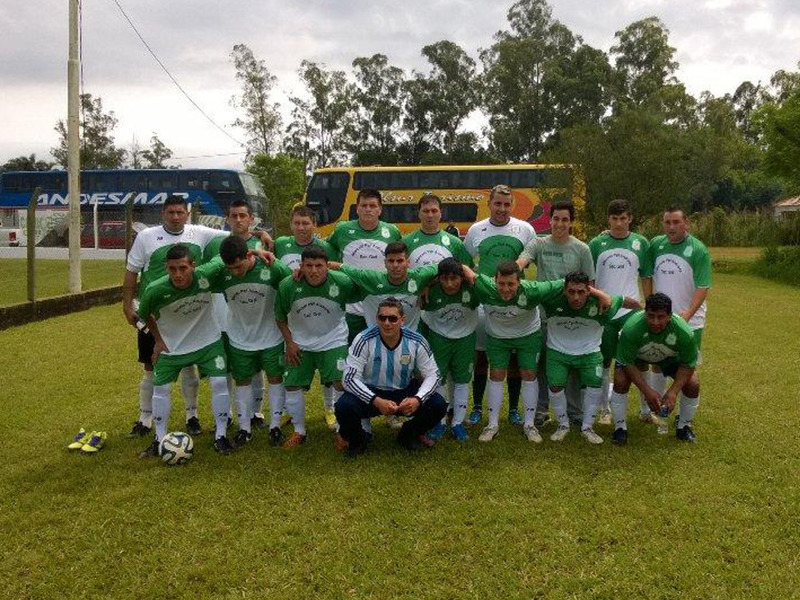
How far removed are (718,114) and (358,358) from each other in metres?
48.9

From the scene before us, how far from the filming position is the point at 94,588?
3008 mm

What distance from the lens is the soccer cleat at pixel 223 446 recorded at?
15.1ft

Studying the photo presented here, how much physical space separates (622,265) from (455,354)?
1510mm

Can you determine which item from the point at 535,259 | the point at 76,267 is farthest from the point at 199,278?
the point at 76,267

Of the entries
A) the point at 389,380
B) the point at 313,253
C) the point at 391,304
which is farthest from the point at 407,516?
the point at 313,253

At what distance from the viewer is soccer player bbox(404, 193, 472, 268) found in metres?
5.16

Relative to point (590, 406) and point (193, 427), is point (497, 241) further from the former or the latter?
point (193, 427)

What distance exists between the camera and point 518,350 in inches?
197

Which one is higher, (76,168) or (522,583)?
(76,168)

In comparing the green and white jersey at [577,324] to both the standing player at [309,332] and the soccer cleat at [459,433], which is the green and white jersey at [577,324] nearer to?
the soccer cleat at [459,433]

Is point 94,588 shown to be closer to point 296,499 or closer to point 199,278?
point 296,499

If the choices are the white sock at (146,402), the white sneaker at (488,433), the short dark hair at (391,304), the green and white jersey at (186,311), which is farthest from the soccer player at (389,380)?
the white sock at (146,402)

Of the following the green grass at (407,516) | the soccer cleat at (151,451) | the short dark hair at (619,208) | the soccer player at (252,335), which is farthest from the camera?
the short dark hair at (619,208)

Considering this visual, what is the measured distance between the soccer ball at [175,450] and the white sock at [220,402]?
0.88ft
